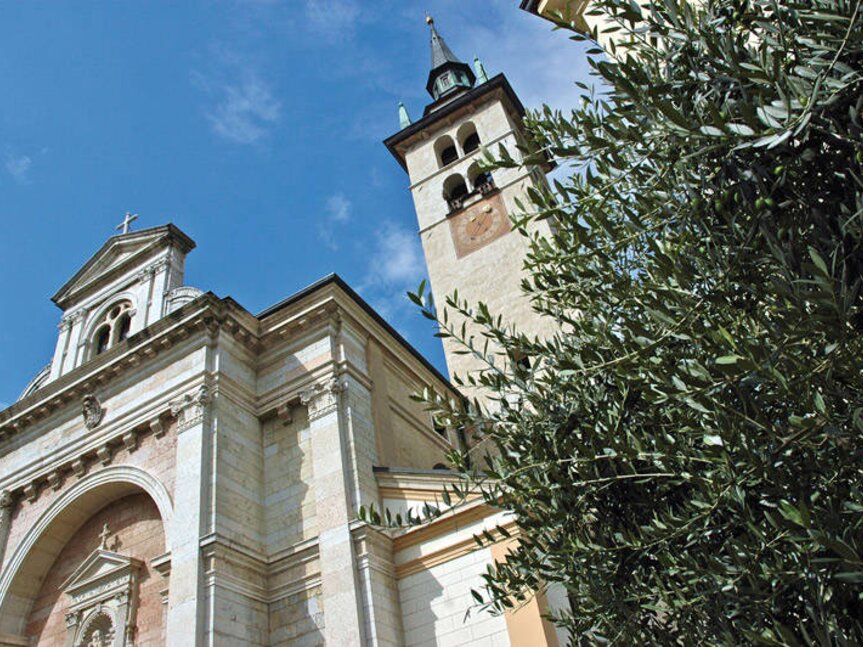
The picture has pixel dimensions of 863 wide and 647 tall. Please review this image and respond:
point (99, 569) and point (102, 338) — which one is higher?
point (102, 338)

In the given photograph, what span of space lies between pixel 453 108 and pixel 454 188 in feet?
11.3

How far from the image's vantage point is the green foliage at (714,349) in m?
3.95

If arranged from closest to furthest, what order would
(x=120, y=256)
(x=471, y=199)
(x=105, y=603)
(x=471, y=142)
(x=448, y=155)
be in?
1. (x=105, y=603)
2. (x=120, y=256)
3. (x=471, y=199)
4. (x=471, y=142)
5. (x=448, y=155)

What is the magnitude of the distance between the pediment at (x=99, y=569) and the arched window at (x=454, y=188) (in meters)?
17.1

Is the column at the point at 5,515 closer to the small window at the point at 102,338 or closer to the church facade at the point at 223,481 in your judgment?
the church facade at the point at 223,481

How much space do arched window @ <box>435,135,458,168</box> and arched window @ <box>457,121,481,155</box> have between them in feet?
1.37

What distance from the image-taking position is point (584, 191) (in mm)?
5770

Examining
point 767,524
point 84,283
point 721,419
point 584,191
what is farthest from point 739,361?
point 84,283

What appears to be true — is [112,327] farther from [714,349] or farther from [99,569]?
[714,349]

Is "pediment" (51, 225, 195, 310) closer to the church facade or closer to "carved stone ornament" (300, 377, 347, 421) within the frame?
the church facade

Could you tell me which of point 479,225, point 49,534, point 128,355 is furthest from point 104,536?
point 479,225

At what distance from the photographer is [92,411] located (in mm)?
13773

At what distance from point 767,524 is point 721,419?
94 cm

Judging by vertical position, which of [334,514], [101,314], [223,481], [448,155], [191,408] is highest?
[448,155]
